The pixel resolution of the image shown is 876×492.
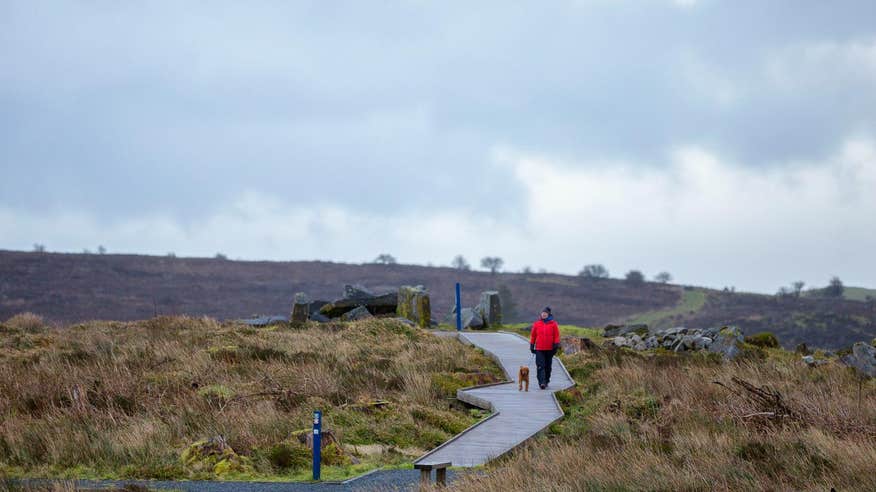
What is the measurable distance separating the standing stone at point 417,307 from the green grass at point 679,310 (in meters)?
37.3

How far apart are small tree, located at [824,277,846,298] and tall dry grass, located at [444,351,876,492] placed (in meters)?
68.7

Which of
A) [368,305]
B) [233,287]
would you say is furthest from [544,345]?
[233,287]

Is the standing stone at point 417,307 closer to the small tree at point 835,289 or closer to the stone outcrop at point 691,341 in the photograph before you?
the stone outcrop at point 691,341

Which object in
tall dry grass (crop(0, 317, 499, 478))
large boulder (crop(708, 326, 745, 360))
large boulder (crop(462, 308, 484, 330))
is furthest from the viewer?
large boulder (crop(462, 308, 484, 330))

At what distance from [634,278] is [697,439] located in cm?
8834

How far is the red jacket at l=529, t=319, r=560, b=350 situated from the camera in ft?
68.2

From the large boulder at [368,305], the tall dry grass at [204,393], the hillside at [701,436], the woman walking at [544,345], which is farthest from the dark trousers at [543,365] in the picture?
the large boulder at [368,305]

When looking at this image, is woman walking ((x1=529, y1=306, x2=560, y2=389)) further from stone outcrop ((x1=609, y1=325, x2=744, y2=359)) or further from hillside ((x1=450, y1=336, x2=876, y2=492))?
stone outcrop ((x1=609, y1=325, x2=744, y2=359))

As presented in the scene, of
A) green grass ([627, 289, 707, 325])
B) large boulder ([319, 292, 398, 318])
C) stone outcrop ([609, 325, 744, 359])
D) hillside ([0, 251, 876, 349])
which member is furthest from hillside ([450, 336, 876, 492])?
green grass ([627, 289, 707, 325])

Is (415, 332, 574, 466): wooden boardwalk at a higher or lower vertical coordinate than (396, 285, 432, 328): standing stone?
lower

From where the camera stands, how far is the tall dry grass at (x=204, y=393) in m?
14.1

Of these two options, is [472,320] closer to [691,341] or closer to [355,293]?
[355,293]

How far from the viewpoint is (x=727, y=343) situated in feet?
90.3

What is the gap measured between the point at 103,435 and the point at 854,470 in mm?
11158
